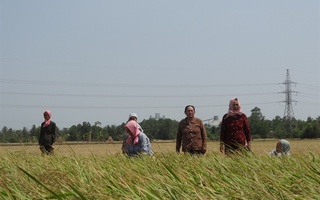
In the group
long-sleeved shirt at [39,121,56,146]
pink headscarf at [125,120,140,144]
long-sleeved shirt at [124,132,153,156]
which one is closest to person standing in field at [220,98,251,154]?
long-sleeved shirt at [124,132,153,156]

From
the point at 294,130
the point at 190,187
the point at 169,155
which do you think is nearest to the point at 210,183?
the point at 190,187

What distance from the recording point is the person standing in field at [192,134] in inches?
349

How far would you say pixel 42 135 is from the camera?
10898 mm

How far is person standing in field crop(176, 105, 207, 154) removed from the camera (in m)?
8.86

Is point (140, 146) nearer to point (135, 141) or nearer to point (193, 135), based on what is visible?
point (135, 141)

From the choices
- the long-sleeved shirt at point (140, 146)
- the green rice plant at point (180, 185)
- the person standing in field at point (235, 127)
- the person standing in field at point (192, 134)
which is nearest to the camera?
the green rice plant at point (180, 185)

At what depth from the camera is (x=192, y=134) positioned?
8.89 metres

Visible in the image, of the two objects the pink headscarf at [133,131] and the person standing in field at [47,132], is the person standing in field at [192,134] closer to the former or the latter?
the pink headscarf at [133,131]

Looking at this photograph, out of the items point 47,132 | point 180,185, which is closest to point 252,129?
point 47,132

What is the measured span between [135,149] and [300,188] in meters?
5.07

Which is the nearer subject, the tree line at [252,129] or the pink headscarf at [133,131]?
the pink headscarf at [133,131]

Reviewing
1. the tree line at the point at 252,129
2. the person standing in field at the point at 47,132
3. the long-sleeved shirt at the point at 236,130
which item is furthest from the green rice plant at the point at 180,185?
the tree line at the point at 252,129

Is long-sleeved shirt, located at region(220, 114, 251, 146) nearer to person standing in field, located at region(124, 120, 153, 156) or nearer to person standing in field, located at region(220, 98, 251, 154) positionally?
person standing in field, located at region(220, 98, 251, 154)

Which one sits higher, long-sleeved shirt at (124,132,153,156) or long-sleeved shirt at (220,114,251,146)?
long-sleeved shirt at (220,114,251,146)
